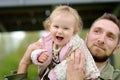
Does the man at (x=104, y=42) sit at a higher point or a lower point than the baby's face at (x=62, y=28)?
lower

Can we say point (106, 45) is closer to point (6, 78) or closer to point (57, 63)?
point (57, 63)

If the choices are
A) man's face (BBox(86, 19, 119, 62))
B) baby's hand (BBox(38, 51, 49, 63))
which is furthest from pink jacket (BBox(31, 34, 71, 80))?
man's face (BBox(86, 19, 119, 62))

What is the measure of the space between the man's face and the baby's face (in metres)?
0.23

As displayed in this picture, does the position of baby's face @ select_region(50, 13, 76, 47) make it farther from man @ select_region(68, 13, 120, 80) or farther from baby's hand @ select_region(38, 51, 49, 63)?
man @ select_region(68, 13, 120, 80)

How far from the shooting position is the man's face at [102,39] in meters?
3.11

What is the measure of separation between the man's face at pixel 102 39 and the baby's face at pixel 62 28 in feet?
0.75

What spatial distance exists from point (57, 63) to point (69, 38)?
0.54ft

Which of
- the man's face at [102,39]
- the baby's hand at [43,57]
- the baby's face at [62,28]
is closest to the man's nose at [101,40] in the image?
the man's face at [102,39]

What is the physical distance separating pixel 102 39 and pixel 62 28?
1.11 feet

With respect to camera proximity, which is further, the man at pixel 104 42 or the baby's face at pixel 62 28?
the man at pixel 104 42

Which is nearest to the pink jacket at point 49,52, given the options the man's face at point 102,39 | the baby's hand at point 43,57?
the baby's hand at point 43,57

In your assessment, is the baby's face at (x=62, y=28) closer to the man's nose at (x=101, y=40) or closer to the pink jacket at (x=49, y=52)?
the pink jacket at (x=49, y=52)

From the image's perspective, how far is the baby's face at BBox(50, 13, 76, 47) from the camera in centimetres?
288

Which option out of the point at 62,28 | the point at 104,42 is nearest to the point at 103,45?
the point at 104,42
